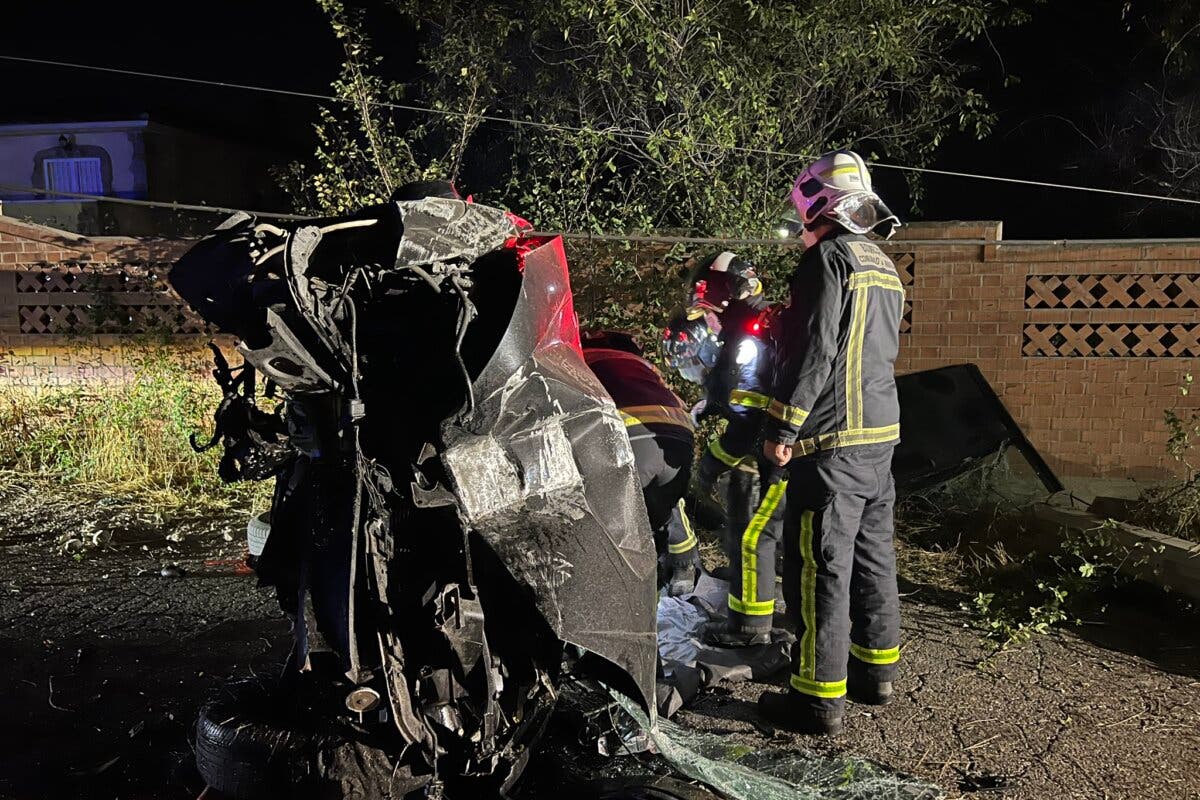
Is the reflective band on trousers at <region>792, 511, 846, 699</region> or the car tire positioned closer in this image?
the car tire

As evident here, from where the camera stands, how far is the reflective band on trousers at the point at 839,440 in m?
3.38

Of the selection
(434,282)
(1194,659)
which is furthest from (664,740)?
(1194,659)

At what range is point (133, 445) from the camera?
729cm

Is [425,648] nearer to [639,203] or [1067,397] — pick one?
[639,203]

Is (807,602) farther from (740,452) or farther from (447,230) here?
(447,230)

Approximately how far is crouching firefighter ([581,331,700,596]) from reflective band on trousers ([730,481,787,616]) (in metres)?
Answer: 0.34

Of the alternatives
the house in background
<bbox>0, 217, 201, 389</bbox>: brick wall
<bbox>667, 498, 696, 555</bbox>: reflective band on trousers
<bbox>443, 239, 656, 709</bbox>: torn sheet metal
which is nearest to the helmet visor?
<bbox>667, 498, 696, 555</bbox>: reflective band on trousers

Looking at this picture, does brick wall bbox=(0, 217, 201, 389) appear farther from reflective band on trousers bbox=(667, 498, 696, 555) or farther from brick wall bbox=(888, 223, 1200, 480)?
brick wall bbox=(888, 223, 1200, 480)

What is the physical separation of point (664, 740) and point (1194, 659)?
252cm

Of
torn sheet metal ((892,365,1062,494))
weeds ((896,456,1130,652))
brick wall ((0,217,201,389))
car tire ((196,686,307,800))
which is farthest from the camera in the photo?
brick wall ((0,217,201,389))

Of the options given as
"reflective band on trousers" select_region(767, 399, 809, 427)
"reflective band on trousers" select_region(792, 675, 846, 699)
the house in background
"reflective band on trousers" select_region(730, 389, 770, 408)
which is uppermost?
the house in background

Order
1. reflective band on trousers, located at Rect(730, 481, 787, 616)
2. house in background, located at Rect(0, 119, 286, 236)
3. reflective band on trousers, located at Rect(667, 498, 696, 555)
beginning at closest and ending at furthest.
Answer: reflective band on trousers, located at Rect(730, 481, 787, 616) < reflective band on trousers, located at Rect(667, 498, 696, 555) < house in background, located at Rect(0, 119, 286, 236)

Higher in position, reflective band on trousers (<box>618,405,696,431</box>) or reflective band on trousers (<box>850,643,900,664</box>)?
reflective band on trousers (<box>618,405,696,431</box>)

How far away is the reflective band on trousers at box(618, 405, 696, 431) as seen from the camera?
3.52 m
